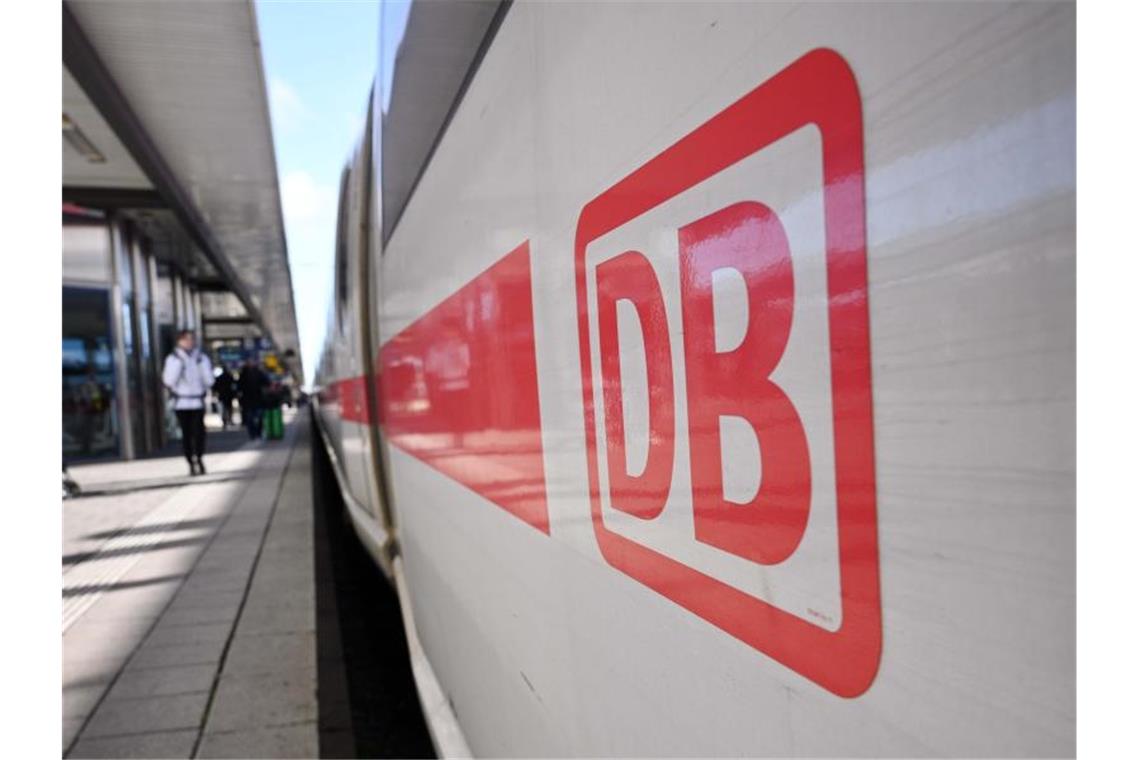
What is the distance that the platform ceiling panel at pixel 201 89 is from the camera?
6.21 m

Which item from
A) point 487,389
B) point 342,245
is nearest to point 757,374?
point 487,389

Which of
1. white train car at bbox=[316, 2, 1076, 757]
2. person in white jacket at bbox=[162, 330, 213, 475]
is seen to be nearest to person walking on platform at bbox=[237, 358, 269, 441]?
person in white jacket at bbox=[162, 330, 213, 475]

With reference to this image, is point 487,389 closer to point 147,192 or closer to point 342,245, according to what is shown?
point 342,245

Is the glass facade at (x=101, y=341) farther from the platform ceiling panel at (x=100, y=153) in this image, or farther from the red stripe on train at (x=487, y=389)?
the red stripe on train at (x=487, y=389)

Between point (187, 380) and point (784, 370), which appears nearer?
point (784, 370)

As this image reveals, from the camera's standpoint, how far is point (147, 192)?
1152 cm

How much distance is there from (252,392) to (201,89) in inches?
420

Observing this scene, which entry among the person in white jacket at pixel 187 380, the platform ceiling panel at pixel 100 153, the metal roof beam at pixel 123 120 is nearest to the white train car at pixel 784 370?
the metal roof beam at pixel 123 120

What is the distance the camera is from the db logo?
0.62 meters

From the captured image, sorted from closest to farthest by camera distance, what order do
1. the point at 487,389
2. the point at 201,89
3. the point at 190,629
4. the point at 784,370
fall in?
the point at 784,370
the point at 487,389
the point at 190,629
the point at 201,89

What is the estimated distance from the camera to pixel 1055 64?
454 mm

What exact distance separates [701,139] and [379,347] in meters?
3.02

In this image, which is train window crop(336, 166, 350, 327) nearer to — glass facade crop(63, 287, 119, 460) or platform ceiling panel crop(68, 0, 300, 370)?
platform ceiling panel crop(68, 0, 300, 370)
